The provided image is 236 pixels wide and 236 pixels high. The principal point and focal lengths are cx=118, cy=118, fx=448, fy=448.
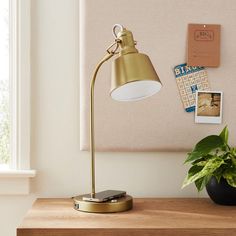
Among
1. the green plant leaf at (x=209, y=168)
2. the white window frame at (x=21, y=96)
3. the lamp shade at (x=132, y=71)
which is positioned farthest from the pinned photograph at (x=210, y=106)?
the white window frame at (x=21, y=96)

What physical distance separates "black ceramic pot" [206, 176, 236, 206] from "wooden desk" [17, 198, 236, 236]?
0.10 ft

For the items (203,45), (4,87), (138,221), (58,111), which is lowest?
(138,221)

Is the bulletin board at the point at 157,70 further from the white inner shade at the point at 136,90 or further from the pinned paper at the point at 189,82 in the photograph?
the white inner shade at the point at 136,90

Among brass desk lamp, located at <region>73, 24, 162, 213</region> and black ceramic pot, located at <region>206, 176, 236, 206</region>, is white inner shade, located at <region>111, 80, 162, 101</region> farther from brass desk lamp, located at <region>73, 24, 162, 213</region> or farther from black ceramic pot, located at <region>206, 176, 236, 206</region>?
black ceramic pot, located at <region>206, 176, 236, 206</region>

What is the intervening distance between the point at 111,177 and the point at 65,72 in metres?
0.46

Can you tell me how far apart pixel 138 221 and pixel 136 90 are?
46 cm

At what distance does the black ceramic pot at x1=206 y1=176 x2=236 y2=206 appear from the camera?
1552 mm

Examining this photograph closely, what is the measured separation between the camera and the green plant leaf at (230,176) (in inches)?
59.4

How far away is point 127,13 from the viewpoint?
5.74 feet

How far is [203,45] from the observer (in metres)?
1.78

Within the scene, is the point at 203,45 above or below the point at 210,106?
above

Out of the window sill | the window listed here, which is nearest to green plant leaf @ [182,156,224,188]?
the window sill

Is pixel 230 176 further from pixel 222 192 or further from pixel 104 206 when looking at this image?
pixel 104 206

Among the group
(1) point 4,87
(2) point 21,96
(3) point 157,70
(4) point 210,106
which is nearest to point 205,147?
(4) point 210,106
